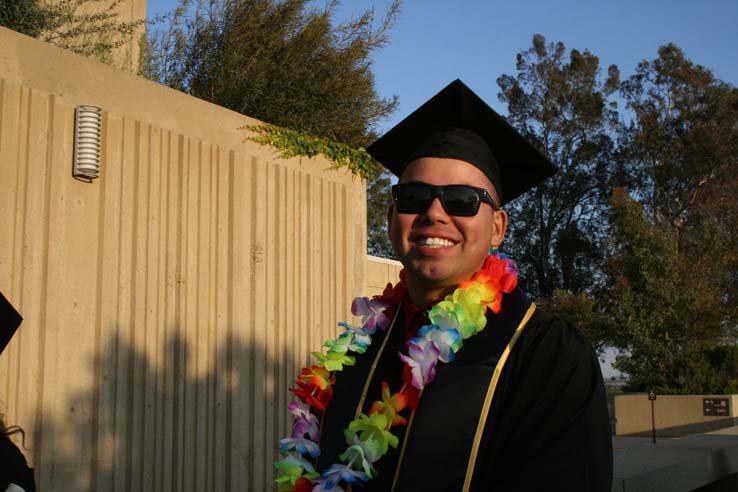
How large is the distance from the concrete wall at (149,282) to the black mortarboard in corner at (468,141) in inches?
153

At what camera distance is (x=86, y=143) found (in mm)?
6129

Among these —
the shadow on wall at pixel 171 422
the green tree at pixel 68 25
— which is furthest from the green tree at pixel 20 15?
the shadow on wall at pixel 171 422

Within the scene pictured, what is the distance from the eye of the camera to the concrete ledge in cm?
507

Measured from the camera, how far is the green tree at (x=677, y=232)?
21.3 m

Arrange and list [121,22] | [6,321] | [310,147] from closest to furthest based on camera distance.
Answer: [6,321]
[310,147]
[121,22]

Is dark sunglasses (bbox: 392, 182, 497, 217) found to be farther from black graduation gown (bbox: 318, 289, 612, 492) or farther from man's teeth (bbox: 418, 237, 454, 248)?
black graduation gown (bbox: 318, 289, 612, 492)

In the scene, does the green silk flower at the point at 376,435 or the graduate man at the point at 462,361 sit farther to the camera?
the green silk flower at the point at 376,435

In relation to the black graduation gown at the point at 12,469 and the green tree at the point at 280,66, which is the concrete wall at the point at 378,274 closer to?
the green tree at the point at 280,66

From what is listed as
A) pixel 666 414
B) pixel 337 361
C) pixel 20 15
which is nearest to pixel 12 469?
pixel 337 361

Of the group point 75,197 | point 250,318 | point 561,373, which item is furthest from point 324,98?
point 561,373

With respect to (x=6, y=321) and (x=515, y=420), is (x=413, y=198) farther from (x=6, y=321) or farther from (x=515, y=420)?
(x=6, y=321)

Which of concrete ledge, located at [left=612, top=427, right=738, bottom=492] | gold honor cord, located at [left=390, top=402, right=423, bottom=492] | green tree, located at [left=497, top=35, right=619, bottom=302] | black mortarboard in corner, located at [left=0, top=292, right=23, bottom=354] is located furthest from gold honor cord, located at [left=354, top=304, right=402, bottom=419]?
green tree, located at [left=497, top=35, right=619, bottom=302]

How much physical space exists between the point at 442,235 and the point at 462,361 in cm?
38

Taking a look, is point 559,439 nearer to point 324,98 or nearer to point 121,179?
point 121,179
